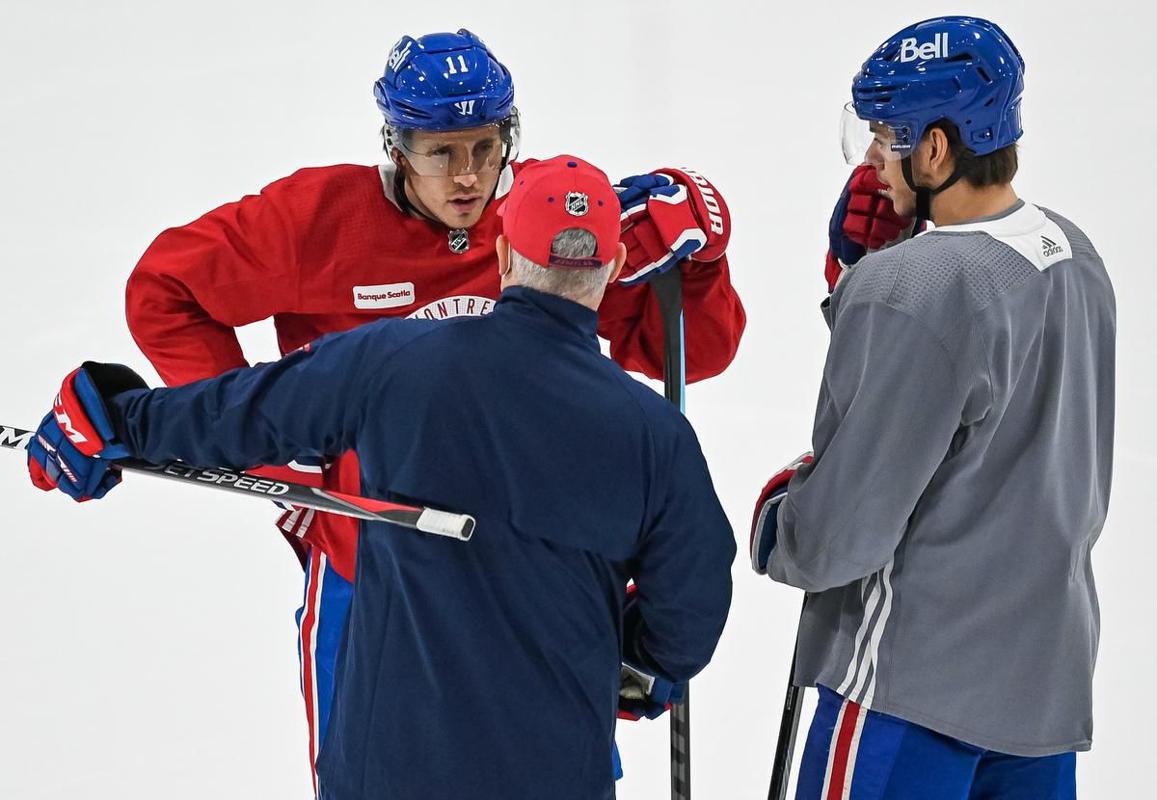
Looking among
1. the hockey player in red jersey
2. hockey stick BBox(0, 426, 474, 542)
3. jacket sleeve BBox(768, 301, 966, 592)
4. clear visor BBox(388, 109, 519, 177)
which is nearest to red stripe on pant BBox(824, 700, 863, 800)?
jacket sleeve BBox(768, 301, 966, 592)

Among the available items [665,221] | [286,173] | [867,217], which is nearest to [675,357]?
[665,221]

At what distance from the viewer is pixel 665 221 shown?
6.39ft

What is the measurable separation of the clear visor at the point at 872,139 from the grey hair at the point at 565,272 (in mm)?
402

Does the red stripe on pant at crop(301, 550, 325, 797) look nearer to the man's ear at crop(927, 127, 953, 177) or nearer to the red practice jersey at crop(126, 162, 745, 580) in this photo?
the red practice jersey at crop(126, 162, 745, 580)

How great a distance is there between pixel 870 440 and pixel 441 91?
75 centimetres

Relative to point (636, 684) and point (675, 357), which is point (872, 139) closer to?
point (675, 357)

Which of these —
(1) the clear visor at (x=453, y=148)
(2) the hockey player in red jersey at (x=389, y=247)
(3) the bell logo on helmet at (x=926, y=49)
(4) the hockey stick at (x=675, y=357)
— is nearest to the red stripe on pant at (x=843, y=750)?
(4) the hockey stick at (x=675, y=357)

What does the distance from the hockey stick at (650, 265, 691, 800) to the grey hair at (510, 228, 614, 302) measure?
1.64 feet

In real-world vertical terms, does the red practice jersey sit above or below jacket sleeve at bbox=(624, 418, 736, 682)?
above

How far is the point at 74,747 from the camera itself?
9.07ft

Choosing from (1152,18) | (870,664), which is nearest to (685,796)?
(870,664)

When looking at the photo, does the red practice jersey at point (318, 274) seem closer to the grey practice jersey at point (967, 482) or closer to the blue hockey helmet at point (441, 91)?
the blue hockey helmet at point (441, 91)

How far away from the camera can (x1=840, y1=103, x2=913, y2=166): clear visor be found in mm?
1709

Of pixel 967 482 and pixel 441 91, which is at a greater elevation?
pixel 441 91
